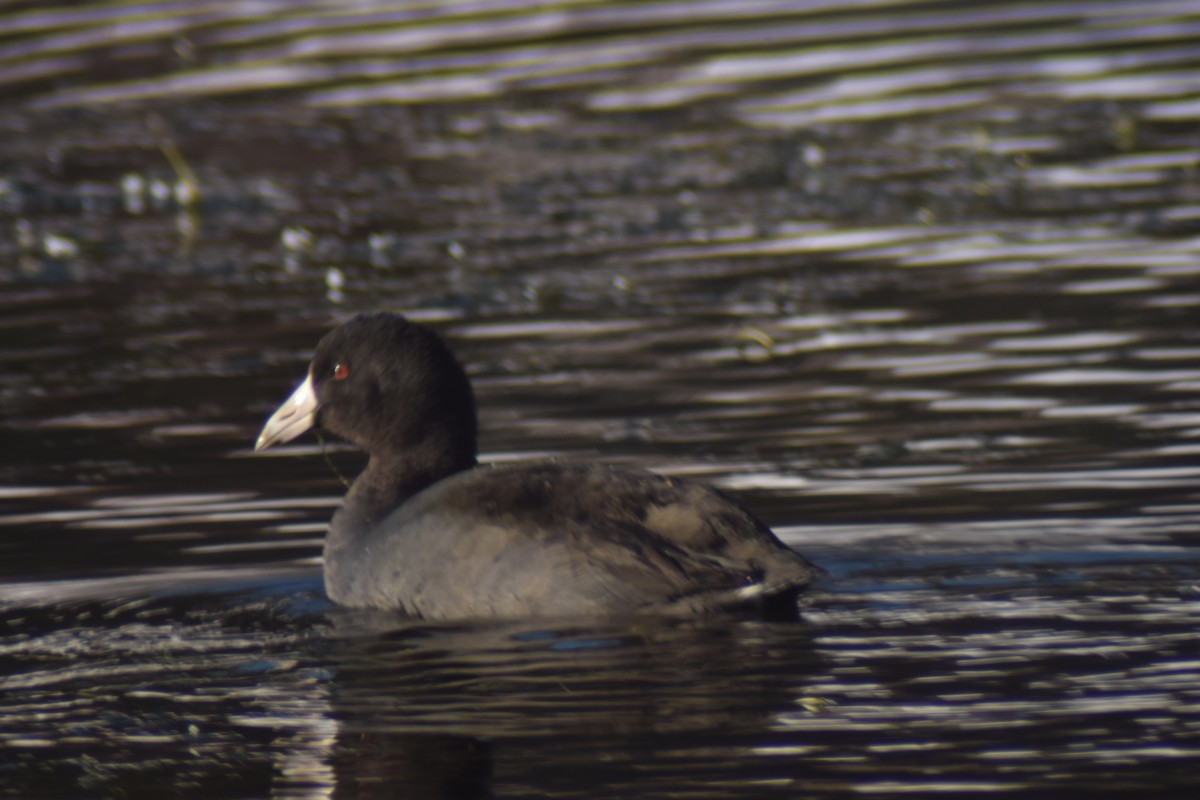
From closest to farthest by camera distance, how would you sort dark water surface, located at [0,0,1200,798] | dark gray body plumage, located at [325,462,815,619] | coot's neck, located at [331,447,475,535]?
1. dark water surface, located at [0,0,1200,798]
2. dark gray body plumage, located at [325,462,815,619]
3. coot's neck, located at [331,447,475,535]

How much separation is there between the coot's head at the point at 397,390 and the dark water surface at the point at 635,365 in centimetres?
55

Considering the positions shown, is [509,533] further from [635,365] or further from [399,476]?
[635,365]

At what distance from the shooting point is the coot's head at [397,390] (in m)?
7.94

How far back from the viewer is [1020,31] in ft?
62.4

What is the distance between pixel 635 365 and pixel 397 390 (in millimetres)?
2868

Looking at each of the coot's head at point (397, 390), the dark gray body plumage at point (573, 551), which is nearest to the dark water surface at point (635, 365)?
the dark gray body plumage at point (573, 551)

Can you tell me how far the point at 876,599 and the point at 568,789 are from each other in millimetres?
1922

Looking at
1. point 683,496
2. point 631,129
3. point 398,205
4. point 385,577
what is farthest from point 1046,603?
point 631,129

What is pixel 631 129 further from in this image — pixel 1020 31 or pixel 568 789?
pixel 568 789

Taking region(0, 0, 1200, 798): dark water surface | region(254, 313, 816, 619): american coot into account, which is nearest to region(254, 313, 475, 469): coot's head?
region(254, 313, 816, 619): american coot

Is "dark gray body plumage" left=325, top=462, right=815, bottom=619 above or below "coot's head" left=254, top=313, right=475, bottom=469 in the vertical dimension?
below

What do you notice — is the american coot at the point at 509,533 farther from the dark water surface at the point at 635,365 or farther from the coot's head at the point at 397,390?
the dark water surface at the point at 635,365

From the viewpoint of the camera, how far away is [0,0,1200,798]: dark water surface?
5.68 metres

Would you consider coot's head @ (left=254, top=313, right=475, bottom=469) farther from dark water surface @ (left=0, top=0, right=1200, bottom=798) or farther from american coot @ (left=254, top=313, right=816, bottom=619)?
dark water surface @ (left=0, top=0, right=1200, bottom=798)
